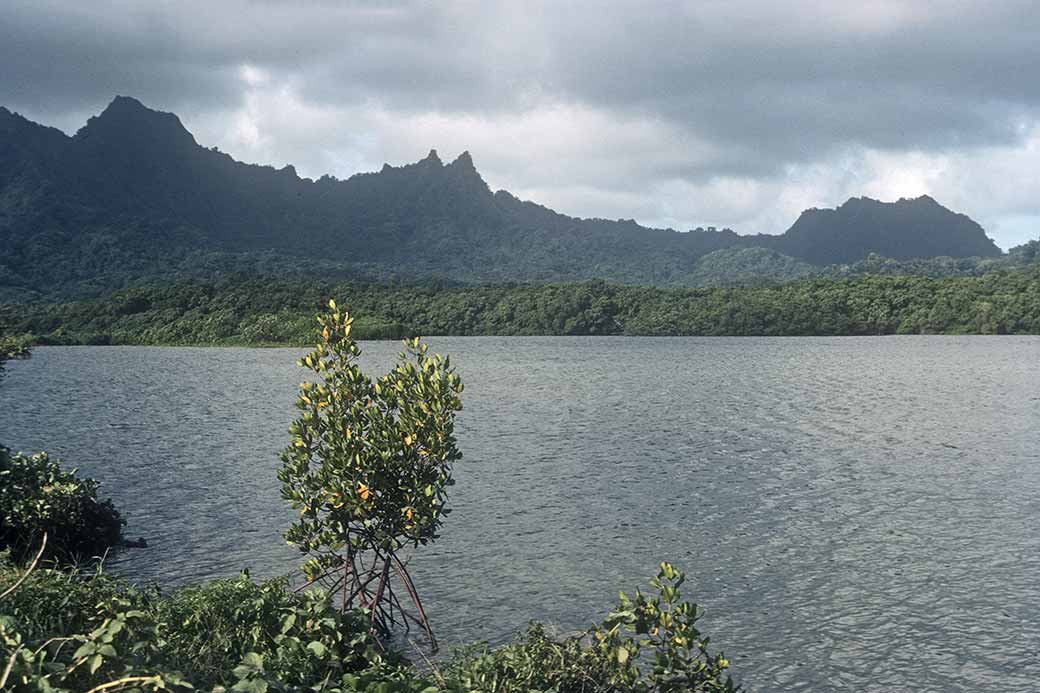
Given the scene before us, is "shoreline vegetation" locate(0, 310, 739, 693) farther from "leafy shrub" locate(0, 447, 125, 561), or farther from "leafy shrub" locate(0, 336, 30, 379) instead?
"leafy shrub" locate(0, 336, 30, 379)

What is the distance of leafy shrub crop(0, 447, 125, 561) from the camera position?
22172mm

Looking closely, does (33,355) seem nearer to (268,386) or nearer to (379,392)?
(268,386)

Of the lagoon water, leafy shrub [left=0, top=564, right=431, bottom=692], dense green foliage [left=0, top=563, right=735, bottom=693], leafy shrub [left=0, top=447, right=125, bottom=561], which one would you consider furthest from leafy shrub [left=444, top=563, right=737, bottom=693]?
leafy shrub [left=0, top=447, right=125, bottom=561]

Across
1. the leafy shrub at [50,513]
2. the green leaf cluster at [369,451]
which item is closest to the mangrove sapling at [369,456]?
the green leaf cluster at [369,451]

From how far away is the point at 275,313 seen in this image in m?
191

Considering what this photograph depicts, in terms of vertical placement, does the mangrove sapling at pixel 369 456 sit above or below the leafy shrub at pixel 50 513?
above

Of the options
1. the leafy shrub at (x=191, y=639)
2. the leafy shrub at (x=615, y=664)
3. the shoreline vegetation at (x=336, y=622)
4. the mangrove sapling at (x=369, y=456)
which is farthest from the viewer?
the mangrove sapling at (x=369, y=456)

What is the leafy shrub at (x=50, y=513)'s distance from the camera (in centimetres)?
2217

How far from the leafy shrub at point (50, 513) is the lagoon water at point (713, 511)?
4.11 ft

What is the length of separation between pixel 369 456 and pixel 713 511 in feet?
56.9

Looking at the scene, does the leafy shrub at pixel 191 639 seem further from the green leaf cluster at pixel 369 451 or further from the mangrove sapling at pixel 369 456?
the green leaf cluster at pixel 369 451

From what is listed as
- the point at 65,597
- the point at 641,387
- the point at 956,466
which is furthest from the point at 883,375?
the point at 65,597

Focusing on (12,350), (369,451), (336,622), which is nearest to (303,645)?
(336,622)

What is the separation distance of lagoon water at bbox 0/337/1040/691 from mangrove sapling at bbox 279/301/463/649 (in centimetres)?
357
